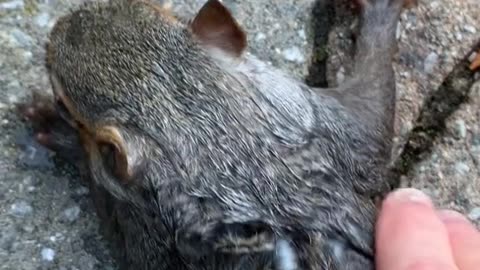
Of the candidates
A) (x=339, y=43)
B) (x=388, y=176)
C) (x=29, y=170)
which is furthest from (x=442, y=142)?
(x=29, y=170)

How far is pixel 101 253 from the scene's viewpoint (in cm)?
315

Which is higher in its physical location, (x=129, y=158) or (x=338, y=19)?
(x=338, y=19)

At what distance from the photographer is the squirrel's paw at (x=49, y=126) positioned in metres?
3.17

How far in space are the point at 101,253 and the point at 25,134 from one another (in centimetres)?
38

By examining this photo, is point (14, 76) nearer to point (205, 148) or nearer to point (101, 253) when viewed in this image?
point (101, 253)

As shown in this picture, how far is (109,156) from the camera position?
2863 millimetres

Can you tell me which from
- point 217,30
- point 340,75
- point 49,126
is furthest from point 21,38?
point 340,75

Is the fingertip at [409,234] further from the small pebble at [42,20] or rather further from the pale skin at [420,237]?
the small pebble at [42,20]

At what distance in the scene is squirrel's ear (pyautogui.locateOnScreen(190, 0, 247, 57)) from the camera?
2816 mm

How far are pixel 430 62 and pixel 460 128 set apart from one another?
208mm

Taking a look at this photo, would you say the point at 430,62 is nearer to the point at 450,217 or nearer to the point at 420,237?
the point at 450,217

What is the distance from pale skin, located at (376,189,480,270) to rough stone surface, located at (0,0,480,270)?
0.42m

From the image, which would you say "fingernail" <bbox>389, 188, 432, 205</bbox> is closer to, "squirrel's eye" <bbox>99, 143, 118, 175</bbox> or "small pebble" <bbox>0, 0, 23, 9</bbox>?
"squirrel's eye" <bbox>99, 143, 118, 175</bbox>

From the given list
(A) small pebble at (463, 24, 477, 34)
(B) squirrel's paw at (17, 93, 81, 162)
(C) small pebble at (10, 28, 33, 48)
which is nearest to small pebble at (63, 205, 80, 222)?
(B) squirrel's paw at (17, 93, 81, 162)
